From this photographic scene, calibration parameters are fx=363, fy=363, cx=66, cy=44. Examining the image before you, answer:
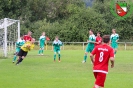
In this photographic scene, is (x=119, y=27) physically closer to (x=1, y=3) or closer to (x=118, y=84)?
(x=1, y=3)

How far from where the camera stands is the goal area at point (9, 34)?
3024 cm

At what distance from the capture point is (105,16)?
6106 centimetres

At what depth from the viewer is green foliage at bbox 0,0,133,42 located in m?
57.6

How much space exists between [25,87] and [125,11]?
46026 millimetres

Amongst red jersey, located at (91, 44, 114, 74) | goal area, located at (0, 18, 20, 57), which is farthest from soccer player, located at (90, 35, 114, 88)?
goal area, located at (0, 18, 20, 57)

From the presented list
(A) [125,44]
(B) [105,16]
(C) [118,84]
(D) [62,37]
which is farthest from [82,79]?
(B) [105,16]

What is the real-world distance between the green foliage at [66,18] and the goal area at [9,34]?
70.1 feet

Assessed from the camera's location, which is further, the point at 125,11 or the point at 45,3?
the point at 45,3

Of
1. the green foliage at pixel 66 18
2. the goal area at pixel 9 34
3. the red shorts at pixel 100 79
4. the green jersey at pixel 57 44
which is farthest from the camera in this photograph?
the green foliage at pixel 66 18

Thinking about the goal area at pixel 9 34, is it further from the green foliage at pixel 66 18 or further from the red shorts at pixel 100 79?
the green foliage at pixel 66 18

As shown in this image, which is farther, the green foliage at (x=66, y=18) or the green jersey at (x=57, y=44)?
the green foliage at (x=66, y=18)

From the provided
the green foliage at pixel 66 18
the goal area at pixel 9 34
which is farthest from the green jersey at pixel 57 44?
the green foliage at pixel 66 18

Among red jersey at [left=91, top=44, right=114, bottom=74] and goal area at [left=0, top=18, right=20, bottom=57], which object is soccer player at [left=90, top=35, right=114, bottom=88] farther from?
goal area at [left=0, top=18, right=20, bottom=57]

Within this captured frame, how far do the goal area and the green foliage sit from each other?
21.4 meters
